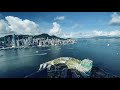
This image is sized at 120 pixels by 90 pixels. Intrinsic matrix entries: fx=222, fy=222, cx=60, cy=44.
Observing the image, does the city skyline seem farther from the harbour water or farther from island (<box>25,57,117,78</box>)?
island (<box>25,57,117,78</box>)

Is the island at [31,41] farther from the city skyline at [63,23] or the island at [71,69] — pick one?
the island at [71,69]

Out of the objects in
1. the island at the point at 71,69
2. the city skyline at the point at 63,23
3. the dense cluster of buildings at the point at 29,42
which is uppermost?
the city skyline at the point at 63,23

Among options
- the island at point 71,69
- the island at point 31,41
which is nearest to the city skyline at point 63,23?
the island at point 31,41

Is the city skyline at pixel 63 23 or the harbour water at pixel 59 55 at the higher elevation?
the city skyline at pixel 63 23

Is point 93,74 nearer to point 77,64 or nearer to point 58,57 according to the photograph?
point 77,64
